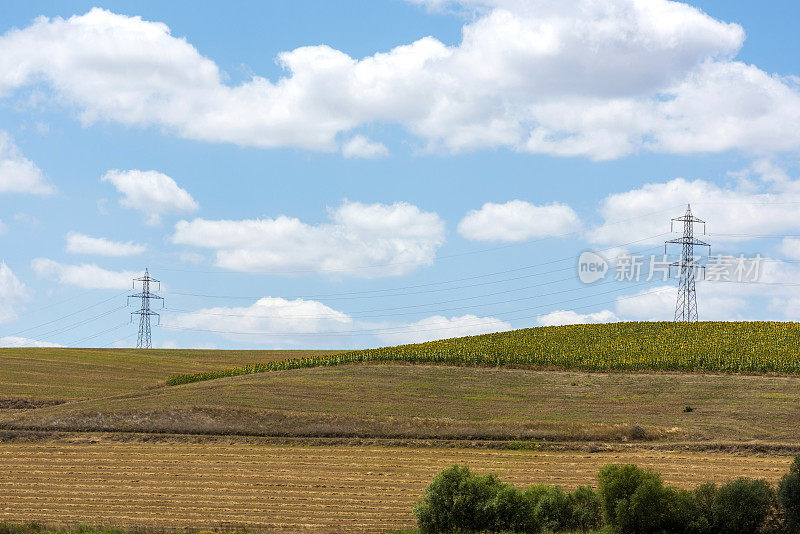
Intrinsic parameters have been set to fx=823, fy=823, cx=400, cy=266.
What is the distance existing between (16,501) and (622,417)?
123ft

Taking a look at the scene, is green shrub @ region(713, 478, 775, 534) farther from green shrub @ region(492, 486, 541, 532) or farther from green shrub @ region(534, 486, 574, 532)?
green shrub @ region(492, 486, 541, 532)

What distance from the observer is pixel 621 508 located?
32312mm

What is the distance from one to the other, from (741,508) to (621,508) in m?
4.64

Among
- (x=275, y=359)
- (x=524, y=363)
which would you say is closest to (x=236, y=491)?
(x=524, y=363)

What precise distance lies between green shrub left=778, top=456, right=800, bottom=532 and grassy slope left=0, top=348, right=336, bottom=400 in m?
59.1

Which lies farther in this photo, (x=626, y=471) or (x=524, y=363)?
(x=524, y=363)

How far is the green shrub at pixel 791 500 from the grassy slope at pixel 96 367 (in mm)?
59080

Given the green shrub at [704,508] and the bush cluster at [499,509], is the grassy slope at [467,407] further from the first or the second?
the bush cluster at [499,509]

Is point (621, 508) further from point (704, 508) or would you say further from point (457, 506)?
point (457, 506)

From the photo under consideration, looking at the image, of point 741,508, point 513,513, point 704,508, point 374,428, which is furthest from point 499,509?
point 374,428

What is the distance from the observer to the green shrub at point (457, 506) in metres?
32.9

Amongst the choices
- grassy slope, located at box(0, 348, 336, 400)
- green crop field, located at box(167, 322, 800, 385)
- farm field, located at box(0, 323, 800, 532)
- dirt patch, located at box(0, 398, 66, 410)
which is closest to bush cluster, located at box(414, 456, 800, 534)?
farm field, located at box(0, 323, 800, 532)

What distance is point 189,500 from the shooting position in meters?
38.4

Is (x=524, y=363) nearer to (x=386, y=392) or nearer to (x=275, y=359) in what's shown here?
(x=386, y=392)
